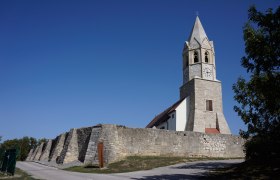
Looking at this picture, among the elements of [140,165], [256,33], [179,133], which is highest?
[256,33]

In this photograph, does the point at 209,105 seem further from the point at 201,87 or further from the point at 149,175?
the point at 149,175

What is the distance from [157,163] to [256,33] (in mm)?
12127

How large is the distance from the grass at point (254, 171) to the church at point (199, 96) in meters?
22.4

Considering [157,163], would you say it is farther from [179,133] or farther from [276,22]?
[276,22]

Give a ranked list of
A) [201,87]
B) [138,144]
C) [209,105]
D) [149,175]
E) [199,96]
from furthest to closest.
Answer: [201,87], [199,96], [209,105], [138,144], [149,175]

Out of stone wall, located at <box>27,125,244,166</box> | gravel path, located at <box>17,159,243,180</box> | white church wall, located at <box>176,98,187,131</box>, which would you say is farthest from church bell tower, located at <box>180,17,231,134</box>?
gravel path, located at <box>17,159,243,180</box>

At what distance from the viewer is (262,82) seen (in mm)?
11008

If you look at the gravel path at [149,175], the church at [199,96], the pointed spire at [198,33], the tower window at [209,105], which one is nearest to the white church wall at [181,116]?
the church at [199,96]

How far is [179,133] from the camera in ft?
93.6

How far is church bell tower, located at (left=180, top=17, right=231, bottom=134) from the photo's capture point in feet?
128

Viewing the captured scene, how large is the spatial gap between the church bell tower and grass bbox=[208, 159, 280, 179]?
2269 cm

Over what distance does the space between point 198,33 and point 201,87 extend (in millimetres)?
9861

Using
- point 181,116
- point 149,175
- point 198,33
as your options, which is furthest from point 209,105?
point 149,175

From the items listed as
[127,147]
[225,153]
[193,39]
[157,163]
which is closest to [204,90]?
[193,39]
